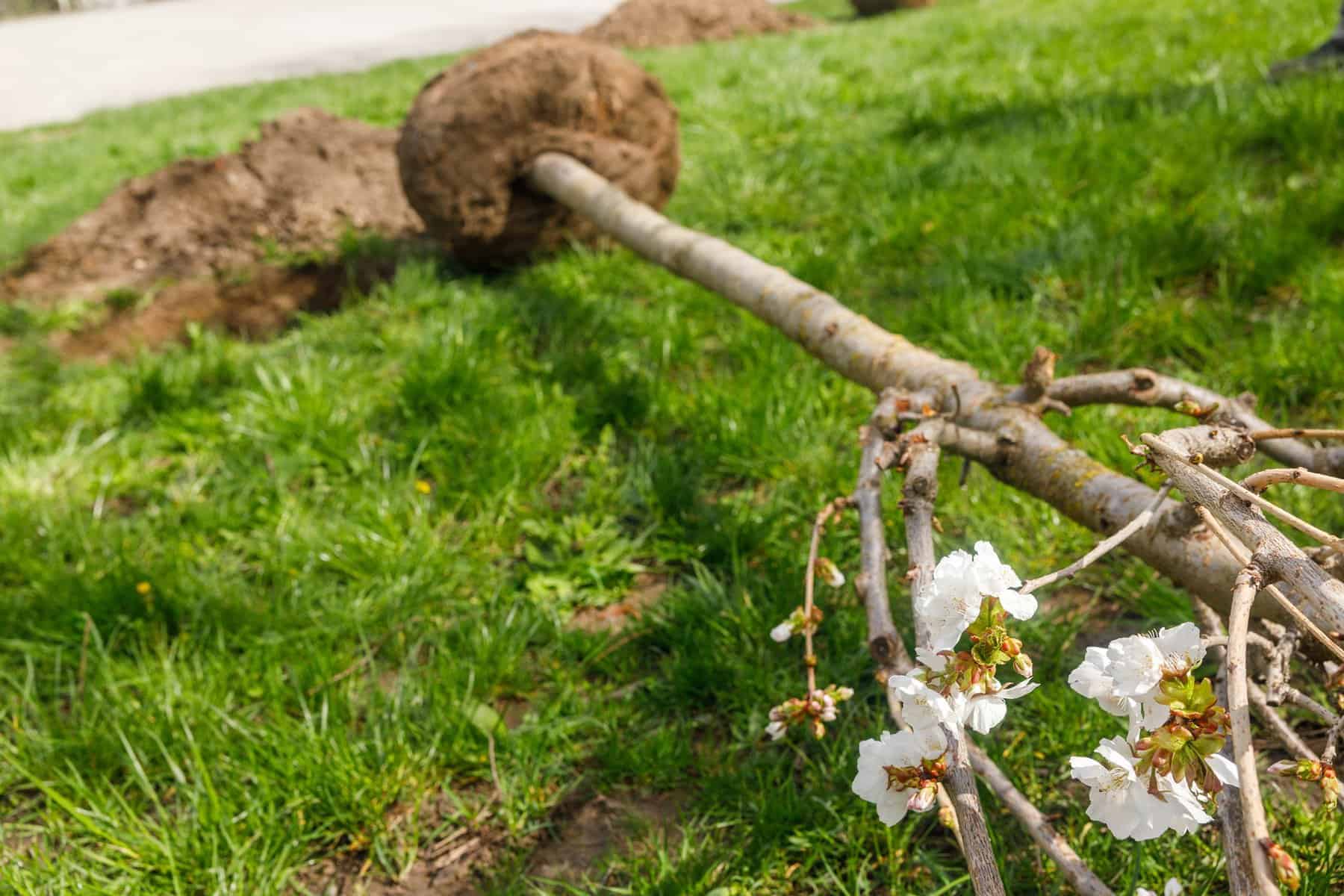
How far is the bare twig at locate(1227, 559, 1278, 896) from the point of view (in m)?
0.73

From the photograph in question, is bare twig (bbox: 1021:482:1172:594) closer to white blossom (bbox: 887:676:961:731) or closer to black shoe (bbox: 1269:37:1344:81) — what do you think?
white blossom (bbox: 887:676:961:731)

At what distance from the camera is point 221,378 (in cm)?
354

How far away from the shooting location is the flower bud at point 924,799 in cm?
100

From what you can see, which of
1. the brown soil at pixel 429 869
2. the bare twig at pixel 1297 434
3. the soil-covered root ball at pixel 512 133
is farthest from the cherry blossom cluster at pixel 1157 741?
the soil-covered root ball at pixel 512 133

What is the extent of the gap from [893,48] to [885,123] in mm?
2649

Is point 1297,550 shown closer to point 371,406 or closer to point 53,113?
point 371,406

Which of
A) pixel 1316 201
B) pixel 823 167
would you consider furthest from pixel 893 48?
pixel 1316 201

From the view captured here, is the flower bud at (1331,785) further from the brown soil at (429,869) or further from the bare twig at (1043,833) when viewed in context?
the brown soil at (429,869)

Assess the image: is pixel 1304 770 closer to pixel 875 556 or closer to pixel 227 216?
pixel 875 556

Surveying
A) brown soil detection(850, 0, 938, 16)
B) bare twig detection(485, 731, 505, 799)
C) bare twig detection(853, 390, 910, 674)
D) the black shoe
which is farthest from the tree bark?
brown soil detection(850, 0, 938, 16)

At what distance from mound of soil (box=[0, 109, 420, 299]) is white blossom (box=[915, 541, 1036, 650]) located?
4.42m

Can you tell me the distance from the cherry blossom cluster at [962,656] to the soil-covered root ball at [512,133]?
3.30 m

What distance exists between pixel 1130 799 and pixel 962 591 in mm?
265

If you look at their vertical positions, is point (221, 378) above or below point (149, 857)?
above
